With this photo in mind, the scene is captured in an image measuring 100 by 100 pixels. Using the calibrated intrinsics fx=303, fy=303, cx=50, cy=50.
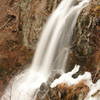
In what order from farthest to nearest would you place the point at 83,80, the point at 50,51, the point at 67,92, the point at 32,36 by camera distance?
the point at 32,36 → the point at 50,51 → the point at 83,80 → the point at 67,92

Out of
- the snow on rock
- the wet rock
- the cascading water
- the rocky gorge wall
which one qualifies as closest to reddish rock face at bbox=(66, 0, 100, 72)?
the rocky gorge wall

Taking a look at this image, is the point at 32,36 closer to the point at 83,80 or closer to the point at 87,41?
the point at 87,41

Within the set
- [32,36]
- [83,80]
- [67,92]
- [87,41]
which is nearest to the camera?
[67,92]

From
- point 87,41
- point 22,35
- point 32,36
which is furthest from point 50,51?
point 22,35

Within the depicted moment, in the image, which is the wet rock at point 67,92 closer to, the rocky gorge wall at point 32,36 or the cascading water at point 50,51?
the rocky gorge wall at point 32,36

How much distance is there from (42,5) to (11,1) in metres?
4.35

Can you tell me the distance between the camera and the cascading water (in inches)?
674

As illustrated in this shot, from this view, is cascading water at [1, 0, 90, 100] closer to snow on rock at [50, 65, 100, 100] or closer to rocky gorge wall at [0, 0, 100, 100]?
rocky gorge wall at [0, 0, 100, 100]

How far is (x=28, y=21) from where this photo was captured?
20.3 m

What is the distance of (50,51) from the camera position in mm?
18203

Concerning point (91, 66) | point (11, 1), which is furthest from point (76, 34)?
point (11, 1)

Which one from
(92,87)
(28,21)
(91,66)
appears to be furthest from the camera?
(28,21)

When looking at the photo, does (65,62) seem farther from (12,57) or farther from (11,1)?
(11,1)

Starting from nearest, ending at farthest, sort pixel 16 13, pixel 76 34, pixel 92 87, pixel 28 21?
pixel 92 87 < pixel 76 34 < pixel 28 21 < pixel 16 13
